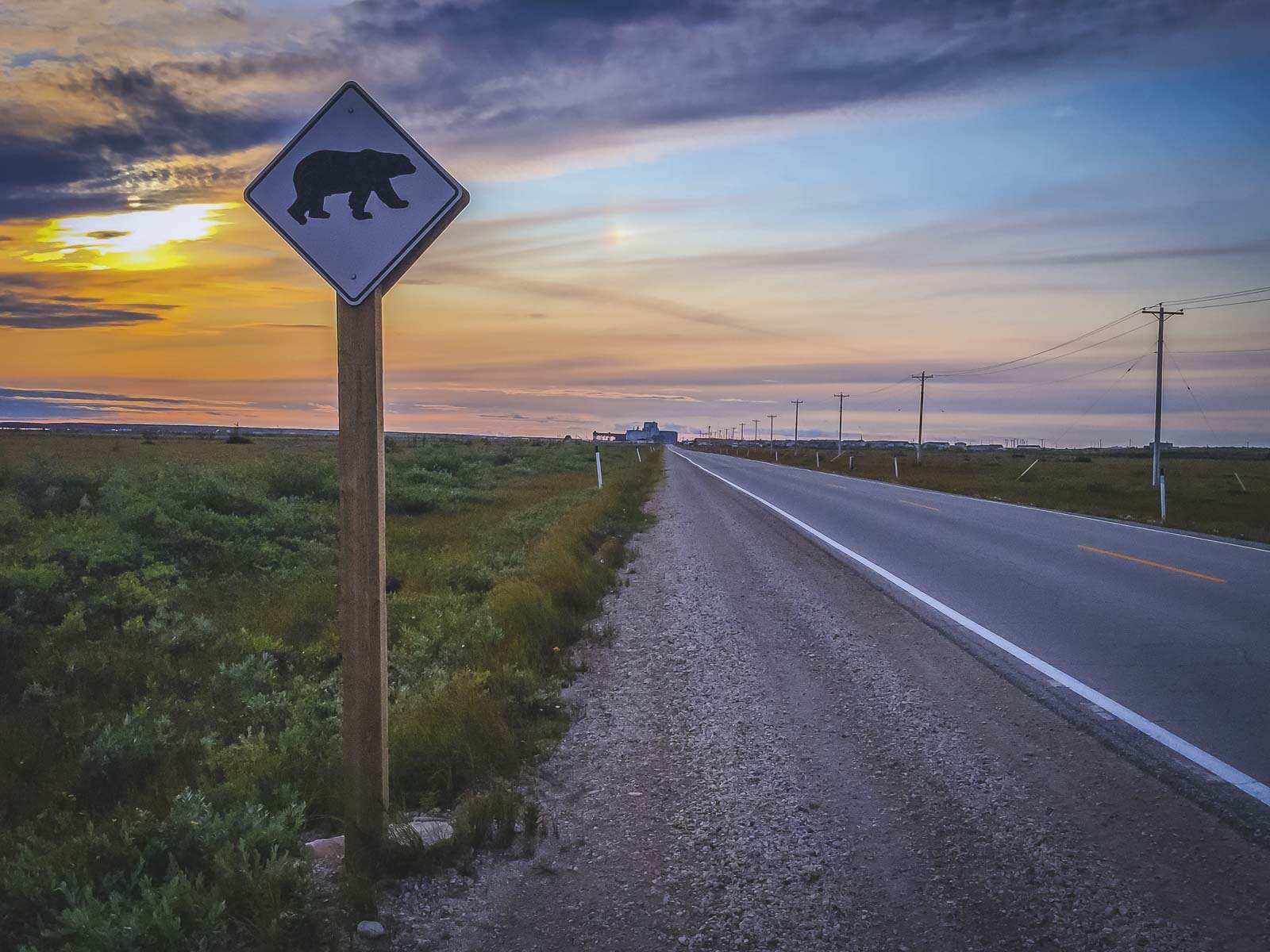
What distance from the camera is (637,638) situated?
772 centimetres

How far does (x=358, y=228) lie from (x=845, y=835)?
3.31 metres

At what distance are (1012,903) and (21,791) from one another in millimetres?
5487

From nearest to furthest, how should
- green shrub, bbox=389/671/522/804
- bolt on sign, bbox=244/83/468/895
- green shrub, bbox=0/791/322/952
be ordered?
green shrub, bbox=0/791/322/952 → bolt on sign, bbox=244/83/468/895 → green shrub, bbox=389/671/522/804

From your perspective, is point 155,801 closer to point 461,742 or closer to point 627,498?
point 461,742

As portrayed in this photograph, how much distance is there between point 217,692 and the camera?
709cm

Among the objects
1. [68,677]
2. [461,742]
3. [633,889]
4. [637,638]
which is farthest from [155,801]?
[637,638]

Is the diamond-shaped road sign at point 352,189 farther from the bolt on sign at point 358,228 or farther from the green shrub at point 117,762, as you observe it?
the green shrub at point 117,762

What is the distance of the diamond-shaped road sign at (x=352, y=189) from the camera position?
3.38m

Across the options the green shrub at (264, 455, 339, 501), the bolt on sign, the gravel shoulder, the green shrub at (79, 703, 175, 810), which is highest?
the bolt on sign

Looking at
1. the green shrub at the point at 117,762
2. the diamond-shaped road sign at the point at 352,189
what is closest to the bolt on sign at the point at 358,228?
the diamond-shaped road sign at the point at 352,189

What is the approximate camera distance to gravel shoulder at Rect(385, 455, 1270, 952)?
3162 millimetres

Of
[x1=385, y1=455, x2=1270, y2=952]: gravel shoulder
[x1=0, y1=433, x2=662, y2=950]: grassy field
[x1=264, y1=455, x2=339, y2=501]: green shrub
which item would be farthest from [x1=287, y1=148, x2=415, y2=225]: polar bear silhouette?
[x1=264, y1=455, x2=339, y2=501]: green shrub

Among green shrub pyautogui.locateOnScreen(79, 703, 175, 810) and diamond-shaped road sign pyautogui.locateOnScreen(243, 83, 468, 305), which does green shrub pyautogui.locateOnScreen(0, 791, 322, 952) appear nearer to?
green shrub pyautogui.locateOnScreen(79, 703, 175, 810)

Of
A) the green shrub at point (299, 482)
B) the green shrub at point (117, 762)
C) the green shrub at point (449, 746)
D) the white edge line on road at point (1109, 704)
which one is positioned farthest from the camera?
the green shrub at point (299, 482)
